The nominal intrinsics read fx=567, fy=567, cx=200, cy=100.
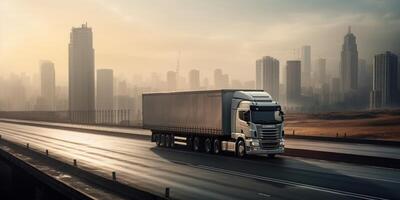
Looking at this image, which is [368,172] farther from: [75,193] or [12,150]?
[12,150]

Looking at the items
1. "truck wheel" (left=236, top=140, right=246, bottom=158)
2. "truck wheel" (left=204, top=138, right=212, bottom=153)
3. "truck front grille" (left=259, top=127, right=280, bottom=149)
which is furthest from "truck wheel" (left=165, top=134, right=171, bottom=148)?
"truck front grille" (left=259, top=127, right=280, bottom=149)

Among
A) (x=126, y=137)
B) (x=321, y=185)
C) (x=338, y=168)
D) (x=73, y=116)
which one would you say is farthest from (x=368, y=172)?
(x=73, y=116)

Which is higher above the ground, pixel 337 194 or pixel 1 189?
pixel 337 194

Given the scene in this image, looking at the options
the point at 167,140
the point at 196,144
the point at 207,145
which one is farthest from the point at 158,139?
the point at 207,145

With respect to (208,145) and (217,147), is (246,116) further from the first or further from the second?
(208,145)

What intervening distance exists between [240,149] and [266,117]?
2473 millimetres

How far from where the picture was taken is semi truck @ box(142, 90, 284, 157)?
3241 cm

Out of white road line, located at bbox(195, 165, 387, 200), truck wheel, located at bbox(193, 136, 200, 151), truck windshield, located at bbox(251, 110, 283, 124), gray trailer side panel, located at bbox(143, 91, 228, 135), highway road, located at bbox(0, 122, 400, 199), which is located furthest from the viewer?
truck wheel, located at bbox(193, 136, 200, 151)

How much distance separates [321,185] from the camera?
68.7 ft

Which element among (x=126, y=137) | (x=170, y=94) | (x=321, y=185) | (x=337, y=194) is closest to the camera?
(x=337, y=194)

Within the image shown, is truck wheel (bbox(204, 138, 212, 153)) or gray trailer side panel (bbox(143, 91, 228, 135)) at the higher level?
gray trailer side panel (bbox(143, 91, 228, 135))

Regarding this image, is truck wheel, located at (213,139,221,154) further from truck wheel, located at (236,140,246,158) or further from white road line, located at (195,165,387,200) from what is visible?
white road line, located at (195,165,387,200)

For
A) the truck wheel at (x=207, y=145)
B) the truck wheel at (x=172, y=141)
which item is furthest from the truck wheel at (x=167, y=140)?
the truck wheel at (x=207, y=145)

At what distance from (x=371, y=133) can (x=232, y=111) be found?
115 ft
